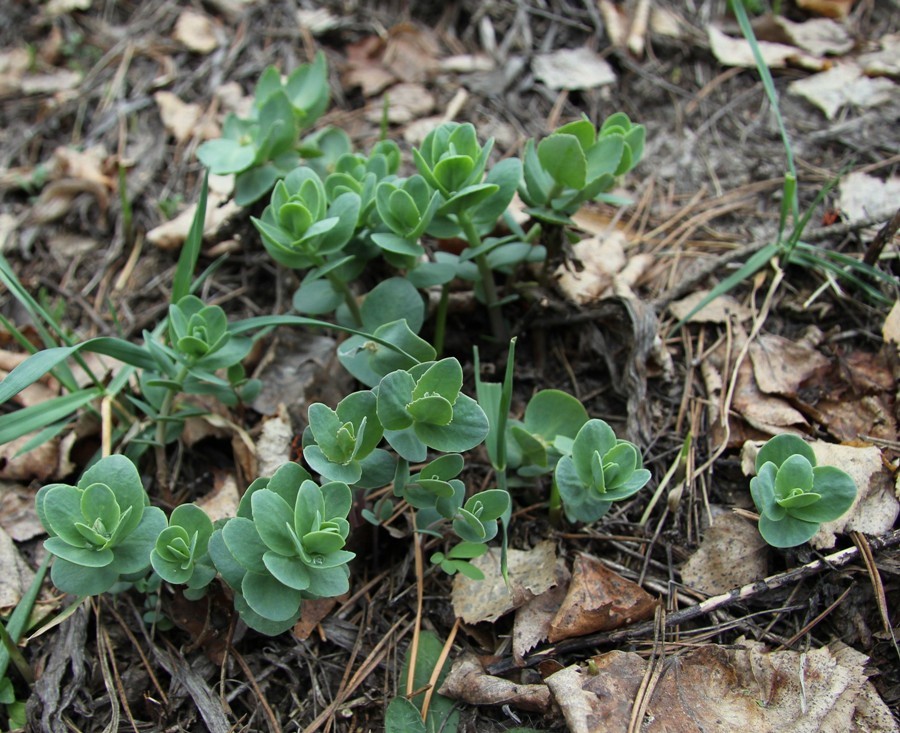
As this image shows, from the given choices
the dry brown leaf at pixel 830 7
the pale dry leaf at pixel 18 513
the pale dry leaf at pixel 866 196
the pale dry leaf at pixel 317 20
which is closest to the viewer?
the pale dry leaf at pixel 18 513

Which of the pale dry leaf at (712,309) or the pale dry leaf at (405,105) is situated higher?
the pale dry leaf at (405,105)

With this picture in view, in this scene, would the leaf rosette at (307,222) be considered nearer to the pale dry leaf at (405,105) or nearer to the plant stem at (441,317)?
the plant stem at (441,317)

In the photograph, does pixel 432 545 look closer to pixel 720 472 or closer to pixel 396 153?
pixel 720 472

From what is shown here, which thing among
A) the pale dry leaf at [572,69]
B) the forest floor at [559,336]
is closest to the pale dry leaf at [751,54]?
the forest floor at [559,336]

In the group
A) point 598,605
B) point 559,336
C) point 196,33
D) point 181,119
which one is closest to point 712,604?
point 598,605

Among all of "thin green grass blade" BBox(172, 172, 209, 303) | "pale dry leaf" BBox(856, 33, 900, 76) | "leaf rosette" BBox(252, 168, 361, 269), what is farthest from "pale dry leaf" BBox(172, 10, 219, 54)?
"pale dry leaf" BBox(856, 33, 900, 76)

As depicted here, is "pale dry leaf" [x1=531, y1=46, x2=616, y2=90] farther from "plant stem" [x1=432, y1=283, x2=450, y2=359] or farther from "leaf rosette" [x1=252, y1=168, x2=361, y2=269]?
"leaf rosette" [x1=252, y1=168, x2=361, y2=269]
